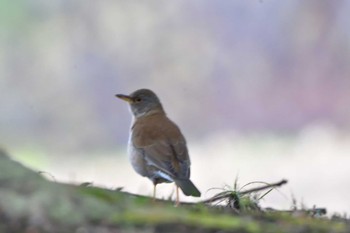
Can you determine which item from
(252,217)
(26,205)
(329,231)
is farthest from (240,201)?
(26,205)

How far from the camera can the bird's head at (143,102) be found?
8.45 meters

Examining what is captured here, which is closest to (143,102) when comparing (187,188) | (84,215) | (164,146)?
(164,146)

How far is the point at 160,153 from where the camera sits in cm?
684

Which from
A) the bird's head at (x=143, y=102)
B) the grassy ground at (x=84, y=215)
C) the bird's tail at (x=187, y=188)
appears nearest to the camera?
the grassy ground at (x=84, y=215)

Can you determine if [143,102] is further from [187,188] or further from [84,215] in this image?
[84,215]

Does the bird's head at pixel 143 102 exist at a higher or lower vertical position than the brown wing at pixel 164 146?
higher

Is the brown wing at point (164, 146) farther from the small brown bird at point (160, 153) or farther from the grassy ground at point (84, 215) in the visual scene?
the grassy ground at point (84, 215)

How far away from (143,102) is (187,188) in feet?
8.20

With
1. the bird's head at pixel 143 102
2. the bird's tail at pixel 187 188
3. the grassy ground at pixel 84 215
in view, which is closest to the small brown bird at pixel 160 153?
the bird's tail at pixel 187 188

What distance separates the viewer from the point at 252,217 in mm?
3523

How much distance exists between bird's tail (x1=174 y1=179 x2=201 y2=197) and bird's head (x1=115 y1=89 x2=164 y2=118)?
2.03 m

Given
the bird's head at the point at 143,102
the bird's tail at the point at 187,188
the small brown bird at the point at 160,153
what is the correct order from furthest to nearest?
the bird's head at the point at 143,102 → the small brown bird at the point at 160,153 → the bird's tail at the point at 187,188

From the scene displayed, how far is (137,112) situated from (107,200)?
5301mm

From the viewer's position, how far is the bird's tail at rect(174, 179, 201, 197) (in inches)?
241
